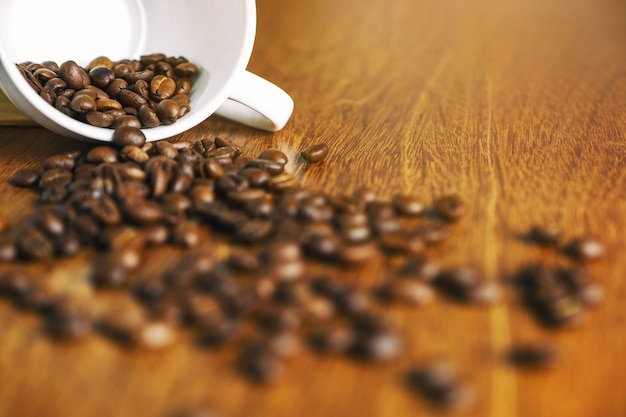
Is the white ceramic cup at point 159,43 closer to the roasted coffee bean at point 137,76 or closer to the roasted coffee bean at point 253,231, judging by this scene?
the roasted coffee bean at point 137,76

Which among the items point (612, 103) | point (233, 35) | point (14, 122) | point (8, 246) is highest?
point (612, 103)

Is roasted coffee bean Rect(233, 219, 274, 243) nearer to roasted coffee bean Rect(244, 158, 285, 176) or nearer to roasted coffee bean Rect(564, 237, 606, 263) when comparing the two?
roasted coffee bean Rect(244, 158, 285, 176)

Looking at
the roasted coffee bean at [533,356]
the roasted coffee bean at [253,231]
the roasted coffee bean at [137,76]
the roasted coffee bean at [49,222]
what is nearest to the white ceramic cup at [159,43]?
the roasted coffee bean at [137,76]

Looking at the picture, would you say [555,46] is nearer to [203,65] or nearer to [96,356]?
[203,65]

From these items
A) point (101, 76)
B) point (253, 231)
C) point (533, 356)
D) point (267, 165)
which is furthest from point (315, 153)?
point (533, 356)

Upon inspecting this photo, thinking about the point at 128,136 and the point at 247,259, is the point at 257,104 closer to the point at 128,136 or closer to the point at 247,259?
the point at 128,136

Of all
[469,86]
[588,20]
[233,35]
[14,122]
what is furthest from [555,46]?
[14,122]
